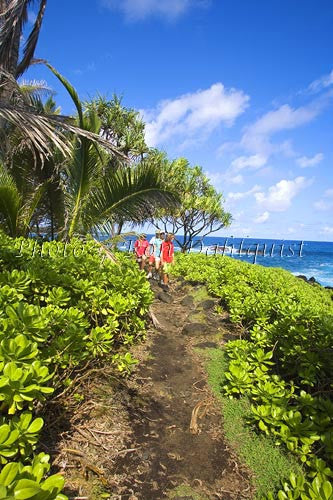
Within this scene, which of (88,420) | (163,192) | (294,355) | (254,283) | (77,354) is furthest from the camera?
(254,283)

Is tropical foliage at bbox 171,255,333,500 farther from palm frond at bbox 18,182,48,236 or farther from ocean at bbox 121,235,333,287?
ocean at bbox 121,235,333,287

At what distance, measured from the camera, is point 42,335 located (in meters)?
A: 2.17

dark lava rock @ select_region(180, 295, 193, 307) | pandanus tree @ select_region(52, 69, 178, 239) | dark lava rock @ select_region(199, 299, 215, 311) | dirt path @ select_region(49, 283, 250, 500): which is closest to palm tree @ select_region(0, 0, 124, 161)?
pandanus tree @ select_region(52, 69, 178, 239)

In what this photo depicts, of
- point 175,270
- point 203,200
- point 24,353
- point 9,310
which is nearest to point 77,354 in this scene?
point 9,310

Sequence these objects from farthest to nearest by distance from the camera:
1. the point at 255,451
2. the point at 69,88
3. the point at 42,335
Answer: the point at 69,88
the point at 255,451
the point at 42,335

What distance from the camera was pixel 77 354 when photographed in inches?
105

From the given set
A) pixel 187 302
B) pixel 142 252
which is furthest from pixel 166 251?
pixel 187 302

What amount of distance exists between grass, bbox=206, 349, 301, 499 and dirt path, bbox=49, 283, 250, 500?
0.33 feet

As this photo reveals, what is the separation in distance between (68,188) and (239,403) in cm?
507

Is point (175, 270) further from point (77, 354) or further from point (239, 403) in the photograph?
point (77, 354)

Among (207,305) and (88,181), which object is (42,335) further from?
(207,305)

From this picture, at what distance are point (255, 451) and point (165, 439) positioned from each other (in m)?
0.90

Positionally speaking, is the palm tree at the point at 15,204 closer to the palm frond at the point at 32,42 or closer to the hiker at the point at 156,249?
the palm frond at the point at 32,42

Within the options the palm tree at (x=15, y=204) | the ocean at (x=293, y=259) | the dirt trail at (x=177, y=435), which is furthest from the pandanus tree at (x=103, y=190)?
the ocean at (x=293, y=259)
